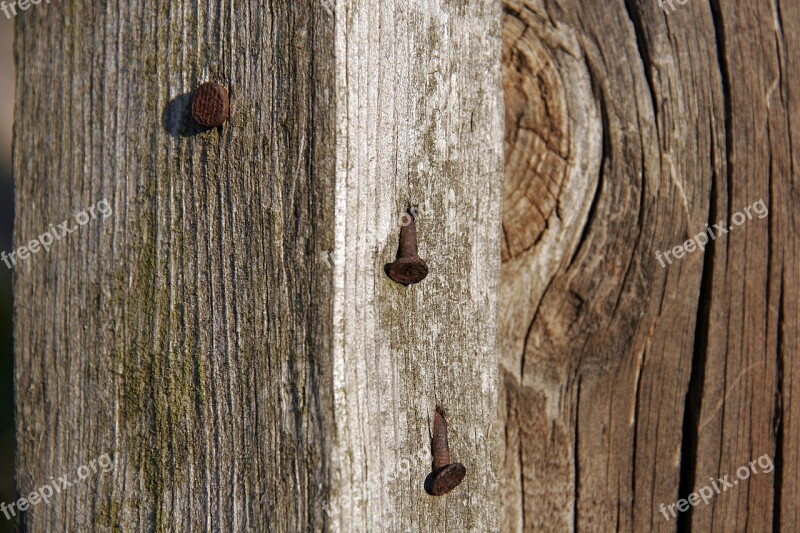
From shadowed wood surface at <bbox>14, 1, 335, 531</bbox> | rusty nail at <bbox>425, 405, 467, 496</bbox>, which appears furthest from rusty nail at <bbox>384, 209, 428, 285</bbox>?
rusty nail at <bbox>425, 405, 467, 496</bbox>

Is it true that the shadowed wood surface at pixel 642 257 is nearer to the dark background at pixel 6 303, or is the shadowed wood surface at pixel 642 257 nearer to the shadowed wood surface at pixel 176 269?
the shadowed wood surface at pixel 176 269

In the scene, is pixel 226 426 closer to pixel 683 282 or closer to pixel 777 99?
pixel 683 282

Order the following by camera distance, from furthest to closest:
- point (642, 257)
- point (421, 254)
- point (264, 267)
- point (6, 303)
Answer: point (6, 303) → point (642, 257) → point (421, 254) → point (264, 267)

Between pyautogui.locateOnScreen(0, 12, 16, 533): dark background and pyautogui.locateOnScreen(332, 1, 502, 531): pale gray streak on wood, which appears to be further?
pyautogui.locateOnScreen(0, 12, 16, 533): dark background

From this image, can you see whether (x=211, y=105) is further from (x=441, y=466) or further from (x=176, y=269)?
(x=441, y=466)

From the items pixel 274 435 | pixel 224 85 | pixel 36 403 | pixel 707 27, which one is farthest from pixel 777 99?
pixel 36 403

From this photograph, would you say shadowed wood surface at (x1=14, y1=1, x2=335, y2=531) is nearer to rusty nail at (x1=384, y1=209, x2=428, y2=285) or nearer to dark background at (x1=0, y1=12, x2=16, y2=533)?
rusty nail at (x1=384, y1=209, x2=428, y2=285)

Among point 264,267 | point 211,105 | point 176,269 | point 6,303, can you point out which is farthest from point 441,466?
point 6,303
